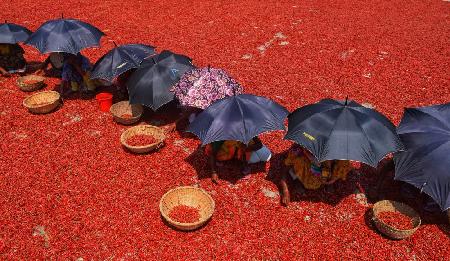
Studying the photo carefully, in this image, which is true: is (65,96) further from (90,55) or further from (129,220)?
(129,220)

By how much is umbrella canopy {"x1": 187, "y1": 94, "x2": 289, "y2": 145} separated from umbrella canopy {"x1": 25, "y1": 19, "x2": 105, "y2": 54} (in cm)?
584

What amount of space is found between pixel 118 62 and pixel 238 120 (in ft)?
17.3

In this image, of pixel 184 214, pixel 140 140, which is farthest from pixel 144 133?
pixel 184 214

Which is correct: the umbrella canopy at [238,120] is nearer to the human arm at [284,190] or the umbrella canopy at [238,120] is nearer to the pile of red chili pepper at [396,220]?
the human arm at [284,190]

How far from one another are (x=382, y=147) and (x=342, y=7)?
16648mm

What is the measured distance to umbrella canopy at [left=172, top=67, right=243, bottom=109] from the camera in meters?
9.95

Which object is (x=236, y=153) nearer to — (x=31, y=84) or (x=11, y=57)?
(x=31, y=84)

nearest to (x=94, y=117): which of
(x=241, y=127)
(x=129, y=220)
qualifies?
(x=129, y=220)

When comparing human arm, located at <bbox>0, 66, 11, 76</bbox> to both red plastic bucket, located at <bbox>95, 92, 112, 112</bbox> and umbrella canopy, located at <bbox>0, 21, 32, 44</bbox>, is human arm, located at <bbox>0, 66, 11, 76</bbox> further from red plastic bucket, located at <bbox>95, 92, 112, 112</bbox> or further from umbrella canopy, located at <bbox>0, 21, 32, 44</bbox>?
red plastic bucket, located at <bbox>95, 92, 112, 112</bbox>

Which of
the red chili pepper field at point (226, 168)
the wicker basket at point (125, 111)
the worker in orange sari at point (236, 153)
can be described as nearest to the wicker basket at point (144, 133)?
the red chili pepper field at point (226, 168)

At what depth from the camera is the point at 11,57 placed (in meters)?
14.2

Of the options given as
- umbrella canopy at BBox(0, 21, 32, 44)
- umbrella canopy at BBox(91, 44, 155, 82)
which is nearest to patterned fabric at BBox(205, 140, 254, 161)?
umbrella canopy at BBox(91, 44, 155, 82)

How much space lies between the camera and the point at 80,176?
375 inches

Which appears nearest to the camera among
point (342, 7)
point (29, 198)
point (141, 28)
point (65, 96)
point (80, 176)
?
point (29, 198)
